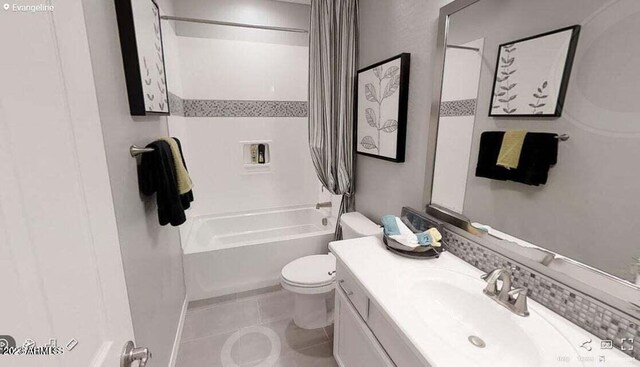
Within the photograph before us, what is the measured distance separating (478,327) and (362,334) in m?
0.47

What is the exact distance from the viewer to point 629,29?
0.72m

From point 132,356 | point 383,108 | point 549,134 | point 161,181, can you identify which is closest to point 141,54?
point 161,181

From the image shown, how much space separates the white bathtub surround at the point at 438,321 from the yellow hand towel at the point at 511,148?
48 centimetres

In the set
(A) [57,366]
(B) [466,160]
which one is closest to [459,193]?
(B) [466,160]

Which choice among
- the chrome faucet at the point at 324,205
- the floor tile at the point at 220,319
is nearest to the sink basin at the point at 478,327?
the floor tile at the point at 220,319

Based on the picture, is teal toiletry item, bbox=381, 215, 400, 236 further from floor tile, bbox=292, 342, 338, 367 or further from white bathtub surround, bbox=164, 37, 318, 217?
white bathtub surround, bbox=164, 37, 318, 217

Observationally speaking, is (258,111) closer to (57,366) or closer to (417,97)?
(417,97)

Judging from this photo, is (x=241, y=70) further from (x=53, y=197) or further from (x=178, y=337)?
(x=53, y=197)

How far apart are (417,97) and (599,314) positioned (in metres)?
1.13

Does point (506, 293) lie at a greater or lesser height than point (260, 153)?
lesser

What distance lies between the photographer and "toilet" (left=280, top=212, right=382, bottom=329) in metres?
1.79

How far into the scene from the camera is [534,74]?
0.94m

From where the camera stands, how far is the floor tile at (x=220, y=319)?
6.29 feet

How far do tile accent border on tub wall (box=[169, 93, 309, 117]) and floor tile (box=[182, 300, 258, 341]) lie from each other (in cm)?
169
